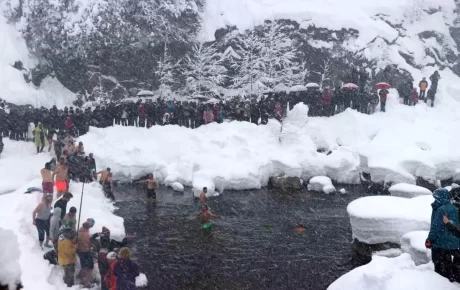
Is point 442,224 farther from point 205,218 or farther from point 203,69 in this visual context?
point 203,69

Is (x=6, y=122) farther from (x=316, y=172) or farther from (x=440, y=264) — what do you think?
(x=440, y=264)

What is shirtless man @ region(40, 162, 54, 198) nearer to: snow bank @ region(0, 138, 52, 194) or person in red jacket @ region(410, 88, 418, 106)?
snow bank @ region(0, 138, 52, 194)

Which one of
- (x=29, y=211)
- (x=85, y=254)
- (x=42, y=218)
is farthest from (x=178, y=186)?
(x=85, y=254)

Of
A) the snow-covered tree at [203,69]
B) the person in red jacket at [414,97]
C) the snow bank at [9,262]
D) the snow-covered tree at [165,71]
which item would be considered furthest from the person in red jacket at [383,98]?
the snow bank at [9,262]

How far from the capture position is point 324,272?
10.8m

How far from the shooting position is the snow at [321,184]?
18.0m

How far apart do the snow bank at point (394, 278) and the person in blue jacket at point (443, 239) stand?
194 millimetres

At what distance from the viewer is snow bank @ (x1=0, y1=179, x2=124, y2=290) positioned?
862cm

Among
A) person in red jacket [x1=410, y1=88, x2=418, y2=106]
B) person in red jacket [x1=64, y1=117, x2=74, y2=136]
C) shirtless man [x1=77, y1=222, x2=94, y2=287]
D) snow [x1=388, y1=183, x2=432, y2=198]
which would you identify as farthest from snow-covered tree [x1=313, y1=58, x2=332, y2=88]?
shirtless man [x1=77, y1=222, x2=94, y2=287]

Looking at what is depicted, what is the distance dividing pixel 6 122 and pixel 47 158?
3.44 meters

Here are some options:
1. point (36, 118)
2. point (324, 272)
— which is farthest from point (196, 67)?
point (324, 272)

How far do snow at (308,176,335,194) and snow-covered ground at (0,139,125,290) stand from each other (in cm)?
857

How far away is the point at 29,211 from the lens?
11.3 m

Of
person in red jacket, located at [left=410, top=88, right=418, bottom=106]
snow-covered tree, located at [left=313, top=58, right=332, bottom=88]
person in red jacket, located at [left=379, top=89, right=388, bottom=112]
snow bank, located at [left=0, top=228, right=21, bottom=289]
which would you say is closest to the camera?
snow bank, located at [left=0, top=228, right=21, bottom=289]
